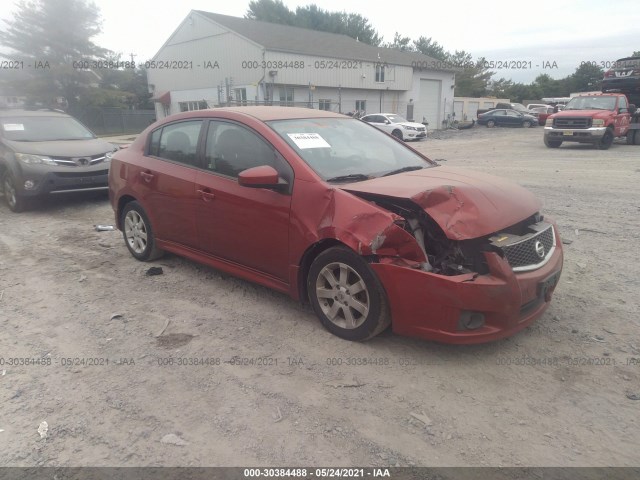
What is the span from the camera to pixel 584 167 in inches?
488

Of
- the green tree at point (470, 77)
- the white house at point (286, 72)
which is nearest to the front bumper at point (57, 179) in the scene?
the white house at point (286, 72)

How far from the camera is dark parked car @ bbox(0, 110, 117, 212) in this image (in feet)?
25.0

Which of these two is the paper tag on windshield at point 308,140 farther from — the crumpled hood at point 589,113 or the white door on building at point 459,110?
the white door on building at point 459,110

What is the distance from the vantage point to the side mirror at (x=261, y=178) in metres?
3.58

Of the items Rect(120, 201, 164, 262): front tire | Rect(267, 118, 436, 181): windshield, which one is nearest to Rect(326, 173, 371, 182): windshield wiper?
Rect(267, 118, 436, 181): windshield

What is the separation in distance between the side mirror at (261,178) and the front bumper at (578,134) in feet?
53.8

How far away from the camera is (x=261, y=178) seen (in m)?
3.58

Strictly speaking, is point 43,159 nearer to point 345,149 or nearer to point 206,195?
point 206,195

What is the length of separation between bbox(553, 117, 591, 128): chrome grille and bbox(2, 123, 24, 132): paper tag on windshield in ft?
54.6

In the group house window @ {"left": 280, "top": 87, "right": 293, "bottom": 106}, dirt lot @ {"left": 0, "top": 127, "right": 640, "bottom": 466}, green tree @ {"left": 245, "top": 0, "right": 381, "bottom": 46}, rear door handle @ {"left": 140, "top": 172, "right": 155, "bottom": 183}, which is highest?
green tree @ {"left": 245, "top": 0, "right": 381, "bottom": 46}

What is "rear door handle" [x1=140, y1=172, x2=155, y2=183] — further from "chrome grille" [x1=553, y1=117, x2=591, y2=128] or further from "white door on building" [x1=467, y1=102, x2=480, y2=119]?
"white door on building" [x1=467, y1=102, x2=480, y2=119]

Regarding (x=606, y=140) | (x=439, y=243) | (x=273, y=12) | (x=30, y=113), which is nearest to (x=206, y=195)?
(x=439, y=243)

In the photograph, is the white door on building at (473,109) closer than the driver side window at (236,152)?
No

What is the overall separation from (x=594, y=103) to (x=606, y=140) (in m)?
1.46
